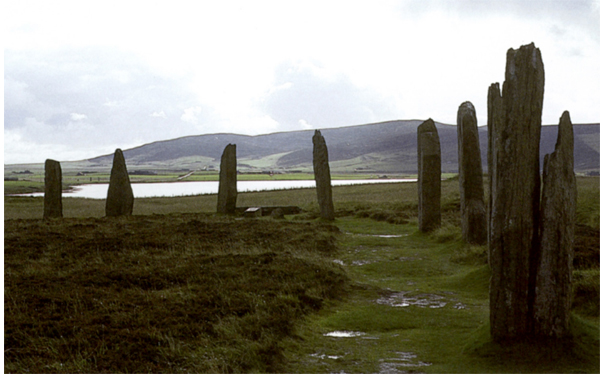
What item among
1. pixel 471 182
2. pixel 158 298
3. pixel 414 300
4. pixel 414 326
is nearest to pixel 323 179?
pixel 471 182

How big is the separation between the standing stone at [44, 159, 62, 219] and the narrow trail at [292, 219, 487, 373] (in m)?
16.1

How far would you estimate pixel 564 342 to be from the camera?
707 cm

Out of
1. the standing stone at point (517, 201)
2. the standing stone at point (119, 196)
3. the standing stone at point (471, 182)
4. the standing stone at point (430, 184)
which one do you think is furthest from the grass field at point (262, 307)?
the standing stone at point (119, 196)

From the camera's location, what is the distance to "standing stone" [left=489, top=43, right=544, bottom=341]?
23.7ft

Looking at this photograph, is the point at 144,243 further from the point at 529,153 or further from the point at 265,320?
the point at 529,153

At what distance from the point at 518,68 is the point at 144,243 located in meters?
12.0

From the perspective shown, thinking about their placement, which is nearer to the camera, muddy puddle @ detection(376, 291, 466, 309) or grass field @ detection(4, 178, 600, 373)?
grass field @ detection(4, 178, 600, 373)

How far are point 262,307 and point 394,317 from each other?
85.7 inches

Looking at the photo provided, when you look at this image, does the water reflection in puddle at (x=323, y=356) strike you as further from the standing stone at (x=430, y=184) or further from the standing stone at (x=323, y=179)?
the standing stone at (x=323, y=179)

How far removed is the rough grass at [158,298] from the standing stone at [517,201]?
3.01 metres

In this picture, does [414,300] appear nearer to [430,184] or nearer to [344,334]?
[344,334]

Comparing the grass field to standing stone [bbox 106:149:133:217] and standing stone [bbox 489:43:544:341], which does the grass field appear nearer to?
standing stone [bbox 489:43:544:341]

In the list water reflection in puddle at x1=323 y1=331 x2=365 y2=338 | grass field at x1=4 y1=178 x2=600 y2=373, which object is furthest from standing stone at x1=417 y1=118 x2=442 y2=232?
water reflection in puddle at x1=323 y1=331 x2=365 y2=338

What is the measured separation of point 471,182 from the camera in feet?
54.3
